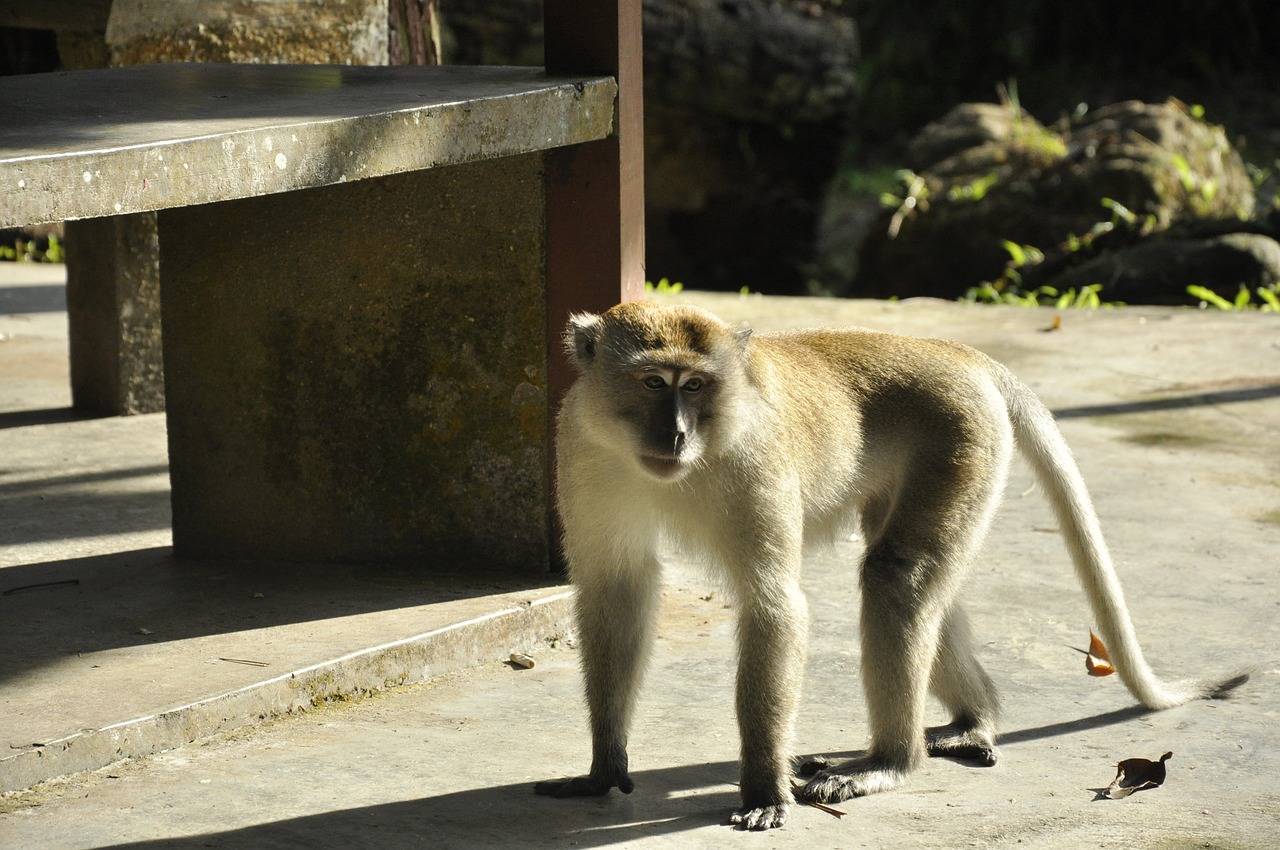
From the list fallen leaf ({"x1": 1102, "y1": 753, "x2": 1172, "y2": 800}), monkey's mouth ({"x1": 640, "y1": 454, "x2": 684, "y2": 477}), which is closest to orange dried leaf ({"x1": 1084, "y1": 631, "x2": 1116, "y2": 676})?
fallen leaf ({"x1": 1102, "y1": 753, "x2": 1172, "y2": 800})

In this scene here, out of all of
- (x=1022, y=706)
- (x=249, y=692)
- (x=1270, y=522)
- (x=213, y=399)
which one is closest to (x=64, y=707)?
(x=249, y=692)

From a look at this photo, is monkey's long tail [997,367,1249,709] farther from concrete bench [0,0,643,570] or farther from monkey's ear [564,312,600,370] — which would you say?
concrete bench [0,0,643,570]

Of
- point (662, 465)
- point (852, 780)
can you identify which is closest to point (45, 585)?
point (662, 465)

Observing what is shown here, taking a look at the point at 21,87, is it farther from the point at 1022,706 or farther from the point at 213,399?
the point at 1022,706

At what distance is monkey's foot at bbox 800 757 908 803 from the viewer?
3402 mm

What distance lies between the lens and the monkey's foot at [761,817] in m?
3.25

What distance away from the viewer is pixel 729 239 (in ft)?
43.5

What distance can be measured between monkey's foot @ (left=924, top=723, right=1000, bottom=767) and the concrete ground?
5 centimetres

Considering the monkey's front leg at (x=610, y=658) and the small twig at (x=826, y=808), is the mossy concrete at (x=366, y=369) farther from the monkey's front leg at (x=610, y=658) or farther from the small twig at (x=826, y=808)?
Answer: the small twig at (x=826, y=808)

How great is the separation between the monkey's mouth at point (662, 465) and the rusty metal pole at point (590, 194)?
135cm

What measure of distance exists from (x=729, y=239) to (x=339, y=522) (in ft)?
29.1

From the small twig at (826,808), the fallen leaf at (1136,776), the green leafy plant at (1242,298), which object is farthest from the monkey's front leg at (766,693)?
the green leafy plant at (1242,298)

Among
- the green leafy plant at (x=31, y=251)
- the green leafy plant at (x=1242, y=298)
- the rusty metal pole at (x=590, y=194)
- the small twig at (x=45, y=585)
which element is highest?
the rusty metal pole at (x=590, y=194)

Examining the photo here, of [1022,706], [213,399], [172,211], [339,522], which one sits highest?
[172,211]
